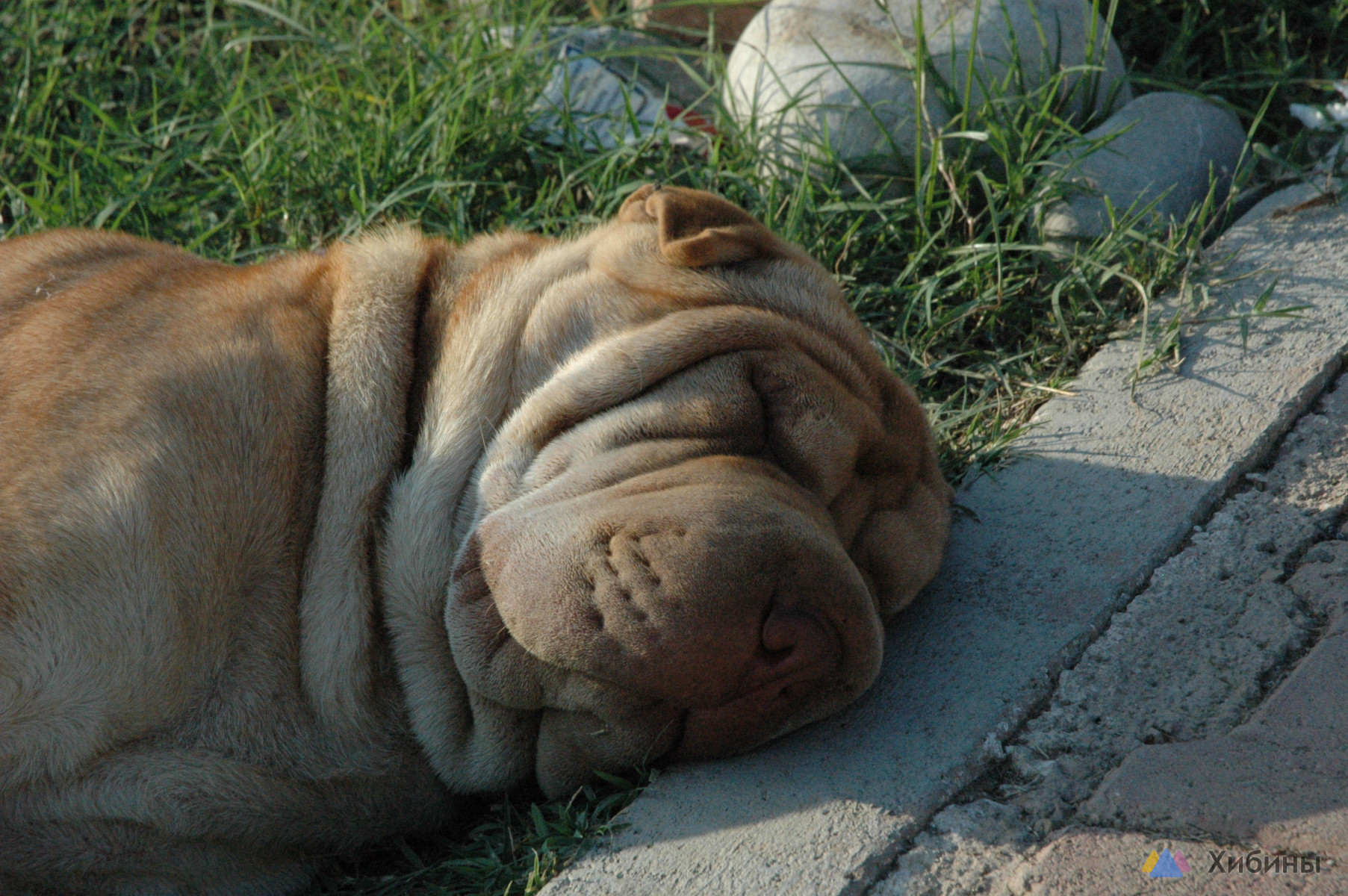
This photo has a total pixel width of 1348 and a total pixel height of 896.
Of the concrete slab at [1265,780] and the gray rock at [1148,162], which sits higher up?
the gray rock at [1148,162]

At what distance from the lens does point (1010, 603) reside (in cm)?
270

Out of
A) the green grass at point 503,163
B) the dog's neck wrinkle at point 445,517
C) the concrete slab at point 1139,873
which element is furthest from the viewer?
the green grass at point 503,163

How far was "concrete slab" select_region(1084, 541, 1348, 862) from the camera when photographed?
2.02 m

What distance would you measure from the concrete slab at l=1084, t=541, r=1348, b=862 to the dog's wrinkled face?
504mm

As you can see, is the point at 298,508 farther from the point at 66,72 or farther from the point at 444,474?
the point at 66,72

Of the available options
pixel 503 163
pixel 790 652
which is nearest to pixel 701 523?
pixel 790 652

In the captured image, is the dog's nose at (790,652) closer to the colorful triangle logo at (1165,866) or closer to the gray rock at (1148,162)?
the colorful triangle logo at (1165,866)

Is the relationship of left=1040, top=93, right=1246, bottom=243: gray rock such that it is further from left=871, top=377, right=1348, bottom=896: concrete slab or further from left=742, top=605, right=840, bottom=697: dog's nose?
left=742, top=605, right=840, bottom=697: dog's nose

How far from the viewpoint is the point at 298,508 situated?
2.49 m

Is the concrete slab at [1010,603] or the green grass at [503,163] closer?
the concrete slab at [1010,603]

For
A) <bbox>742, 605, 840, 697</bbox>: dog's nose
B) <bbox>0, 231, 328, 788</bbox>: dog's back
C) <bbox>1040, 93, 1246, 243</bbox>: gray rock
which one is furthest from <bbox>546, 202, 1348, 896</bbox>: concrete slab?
<bbox>0, 231, 328, 788</bbox>: dog's back


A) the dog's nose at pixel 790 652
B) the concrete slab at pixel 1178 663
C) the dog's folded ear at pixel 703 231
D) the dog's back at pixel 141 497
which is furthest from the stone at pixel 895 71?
the dog's nose at pixel 790 652

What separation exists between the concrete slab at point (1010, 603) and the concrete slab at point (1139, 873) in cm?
23

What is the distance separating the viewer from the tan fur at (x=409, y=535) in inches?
86.7
